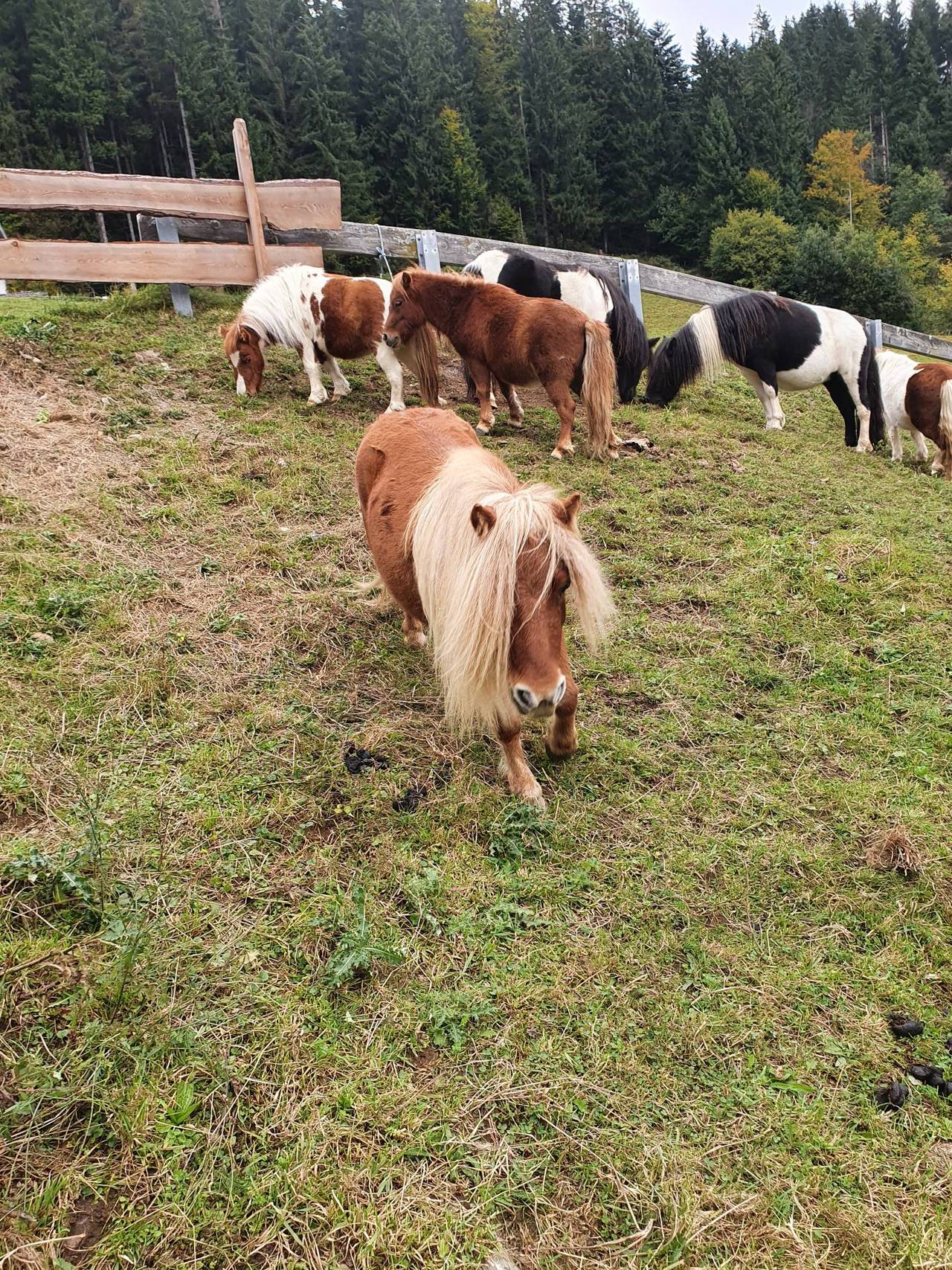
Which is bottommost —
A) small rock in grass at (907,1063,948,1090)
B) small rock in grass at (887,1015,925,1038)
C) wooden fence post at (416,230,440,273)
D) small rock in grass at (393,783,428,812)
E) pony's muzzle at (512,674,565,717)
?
small rock in grass at (907,1063,948,1090)

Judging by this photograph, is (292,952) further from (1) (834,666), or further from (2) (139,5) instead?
(2) (139,5)

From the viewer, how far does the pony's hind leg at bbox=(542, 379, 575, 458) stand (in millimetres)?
7148

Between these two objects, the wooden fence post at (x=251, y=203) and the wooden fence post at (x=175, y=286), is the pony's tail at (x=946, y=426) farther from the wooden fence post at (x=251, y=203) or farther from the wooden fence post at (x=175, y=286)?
the wooden fence post at (x=175, y=286)

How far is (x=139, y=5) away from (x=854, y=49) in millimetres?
54992

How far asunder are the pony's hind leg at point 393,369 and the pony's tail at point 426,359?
20cm

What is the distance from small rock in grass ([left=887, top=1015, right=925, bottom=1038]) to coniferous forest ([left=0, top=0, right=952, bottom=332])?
2885 cm

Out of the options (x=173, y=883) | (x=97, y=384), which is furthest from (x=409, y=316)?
(x=173, y=883)

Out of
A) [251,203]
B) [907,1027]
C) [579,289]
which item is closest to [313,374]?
[251,203]

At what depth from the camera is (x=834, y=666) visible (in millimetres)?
4234

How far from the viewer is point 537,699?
280 centimetres

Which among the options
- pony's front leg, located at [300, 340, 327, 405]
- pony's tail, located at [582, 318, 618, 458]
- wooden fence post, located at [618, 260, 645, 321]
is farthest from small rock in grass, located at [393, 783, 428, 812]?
wooden fence post, located at [618, 260, 645, 321]

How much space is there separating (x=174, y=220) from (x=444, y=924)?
975 cm

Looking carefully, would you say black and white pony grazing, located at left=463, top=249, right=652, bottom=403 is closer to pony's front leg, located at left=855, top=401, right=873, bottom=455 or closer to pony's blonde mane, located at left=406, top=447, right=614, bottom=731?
pony's front leg, located at left=855, top=401, right=873, bottom=455

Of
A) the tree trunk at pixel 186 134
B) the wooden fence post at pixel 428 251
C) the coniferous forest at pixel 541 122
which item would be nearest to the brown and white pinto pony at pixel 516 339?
the wooden fence post at pixel 428 251
